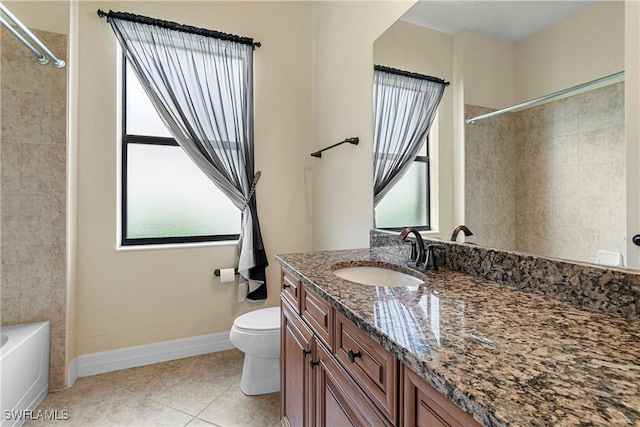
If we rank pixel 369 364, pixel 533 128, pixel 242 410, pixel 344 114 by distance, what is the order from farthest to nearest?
pixel 344 114 → pixel 242 410 → pixel 533 128 → pixel 369 364

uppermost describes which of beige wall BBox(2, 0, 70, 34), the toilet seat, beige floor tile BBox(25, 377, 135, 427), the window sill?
beige wall BBox(2, 0, 70, 34)

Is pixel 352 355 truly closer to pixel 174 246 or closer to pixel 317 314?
pixel 317 314

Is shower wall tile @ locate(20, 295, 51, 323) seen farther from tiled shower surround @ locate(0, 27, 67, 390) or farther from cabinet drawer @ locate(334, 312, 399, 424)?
cabinet drawer @ locate(334, 312, 399, 424)

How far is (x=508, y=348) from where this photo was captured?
1.85 ft

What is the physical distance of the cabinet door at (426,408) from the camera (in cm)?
48

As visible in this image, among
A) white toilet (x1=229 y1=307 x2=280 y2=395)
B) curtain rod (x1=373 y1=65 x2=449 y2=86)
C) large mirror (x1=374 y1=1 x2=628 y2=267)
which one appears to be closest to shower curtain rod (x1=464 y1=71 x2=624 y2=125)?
large mirror (x1=374 y1=1 x2=628 y2=267)

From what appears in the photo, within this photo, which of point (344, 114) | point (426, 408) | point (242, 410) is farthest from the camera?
point (344, 114)

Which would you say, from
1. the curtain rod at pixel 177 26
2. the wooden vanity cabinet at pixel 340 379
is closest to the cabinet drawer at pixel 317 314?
the wooden vanity cabinet at pixel 340 379

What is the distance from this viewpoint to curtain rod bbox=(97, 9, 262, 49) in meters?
2.07

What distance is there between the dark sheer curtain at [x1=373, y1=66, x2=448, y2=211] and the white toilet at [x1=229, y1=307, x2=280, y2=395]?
1.00 m

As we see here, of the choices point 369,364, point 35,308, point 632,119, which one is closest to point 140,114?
point 35,308

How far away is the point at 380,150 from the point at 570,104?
0.95m

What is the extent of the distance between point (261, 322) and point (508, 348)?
1553 millimetres

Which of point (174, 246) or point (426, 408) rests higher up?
point (174, 246)
